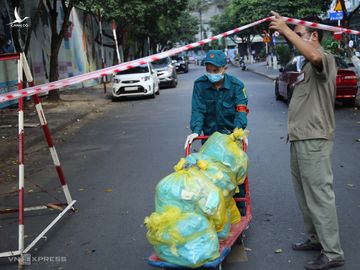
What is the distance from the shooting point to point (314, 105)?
3600mm

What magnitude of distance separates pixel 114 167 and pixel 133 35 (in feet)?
102

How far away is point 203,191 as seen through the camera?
3.23m

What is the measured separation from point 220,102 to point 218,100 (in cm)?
3

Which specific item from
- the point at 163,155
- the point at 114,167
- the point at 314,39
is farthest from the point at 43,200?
the point at 314,39

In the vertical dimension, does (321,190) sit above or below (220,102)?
below

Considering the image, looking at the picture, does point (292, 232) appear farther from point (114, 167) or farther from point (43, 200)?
point (114, 167)

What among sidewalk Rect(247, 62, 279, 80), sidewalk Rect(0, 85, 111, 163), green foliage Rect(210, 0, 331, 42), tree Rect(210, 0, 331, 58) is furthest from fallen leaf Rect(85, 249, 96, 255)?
sidewalk Rect(247, 62, 279, 80)

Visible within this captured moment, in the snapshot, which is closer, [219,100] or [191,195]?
[191,195]

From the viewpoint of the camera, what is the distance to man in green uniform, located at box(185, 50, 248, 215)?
4219 millimetres

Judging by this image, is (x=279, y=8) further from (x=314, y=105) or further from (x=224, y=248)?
(x=224, y=248)

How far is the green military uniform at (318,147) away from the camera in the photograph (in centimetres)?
359

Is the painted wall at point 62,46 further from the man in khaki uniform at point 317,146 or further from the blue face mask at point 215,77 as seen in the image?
the man in khaki uniform at point 317,146

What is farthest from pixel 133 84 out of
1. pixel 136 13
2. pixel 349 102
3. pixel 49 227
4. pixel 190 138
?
pixel 190 138

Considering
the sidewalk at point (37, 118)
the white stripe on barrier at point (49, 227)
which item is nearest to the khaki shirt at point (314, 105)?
the white stripe on barrier at point (49, 227)
